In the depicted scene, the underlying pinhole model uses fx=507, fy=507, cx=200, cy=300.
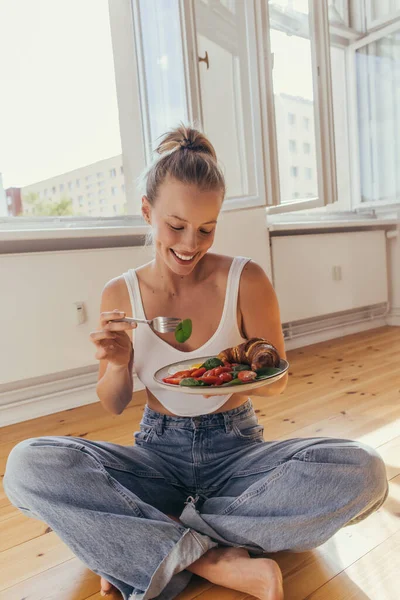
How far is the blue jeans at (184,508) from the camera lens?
2.81 ft

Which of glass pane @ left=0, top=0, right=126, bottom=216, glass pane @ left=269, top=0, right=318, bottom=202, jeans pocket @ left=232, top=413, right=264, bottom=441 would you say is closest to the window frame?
glass pane @ left=269, top=0, right=318, bottom=202

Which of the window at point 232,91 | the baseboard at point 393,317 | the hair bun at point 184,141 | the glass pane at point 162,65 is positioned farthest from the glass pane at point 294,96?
the baseboard at point 393,317

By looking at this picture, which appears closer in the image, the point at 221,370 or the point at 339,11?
the point at 221,370

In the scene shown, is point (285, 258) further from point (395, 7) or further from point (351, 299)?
point (395, 7)

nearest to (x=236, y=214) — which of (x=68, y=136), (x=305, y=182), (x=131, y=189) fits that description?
(x=305, y=182)

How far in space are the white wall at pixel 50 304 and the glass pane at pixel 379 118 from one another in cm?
240

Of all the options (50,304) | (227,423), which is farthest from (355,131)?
(227,423)

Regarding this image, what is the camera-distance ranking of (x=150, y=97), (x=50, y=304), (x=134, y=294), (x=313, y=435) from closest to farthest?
(x=134, y=294) → (x=313, y=435) → (x=50, y=304) → (x=150, y=97)

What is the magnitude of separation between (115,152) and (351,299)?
1.89 meters

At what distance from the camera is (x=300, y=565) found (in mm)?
979

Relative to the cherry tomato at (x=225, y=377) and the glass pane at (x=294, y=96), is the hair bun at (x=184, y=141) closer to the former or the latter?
the cherry tomato at (x=225, y=377)

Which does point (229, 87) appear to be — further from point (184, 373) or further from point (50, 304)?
point (184, 373)

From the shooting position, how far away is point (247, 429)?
110 cm

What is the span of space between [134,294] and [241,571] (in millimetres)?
609
